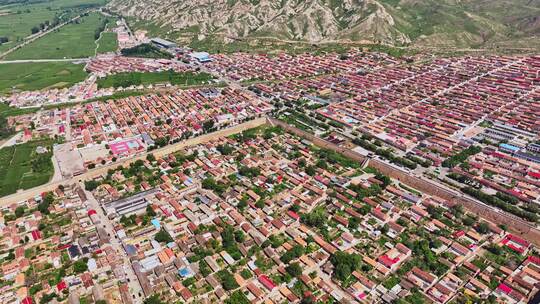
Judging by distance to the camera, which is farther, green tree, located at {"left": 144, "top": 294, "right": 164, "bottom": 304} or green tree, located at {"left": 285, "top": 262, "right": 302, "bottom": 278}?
green tree, located at {"left": 285, "top": 262, "right": 302, "bottom": 278}

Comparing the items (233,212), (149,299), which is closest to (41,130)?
(233,212)

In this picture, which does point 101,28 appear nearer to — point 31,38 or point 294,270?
point 31,38

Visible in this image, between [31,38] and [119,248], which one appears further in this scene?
[31,38]

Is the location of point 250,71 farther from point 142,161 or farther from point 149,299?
point 149,299

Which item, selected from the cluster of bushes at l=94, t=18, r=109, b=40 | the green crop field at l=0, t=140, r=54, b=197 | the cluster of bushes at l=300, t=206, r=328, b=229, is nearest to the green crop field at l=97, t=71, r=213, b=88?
the green crop field at l=0, t=140, r=54, b=197

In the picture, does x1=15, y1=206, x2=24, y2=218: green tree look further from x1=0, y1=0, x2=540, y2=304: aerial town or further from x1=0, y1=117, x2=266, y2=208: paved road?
x1=0, y1=117, x2=266, y2=208: paved road

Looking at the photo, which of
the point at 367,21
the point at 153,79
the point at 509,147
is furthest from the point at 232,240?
the point at 367,21

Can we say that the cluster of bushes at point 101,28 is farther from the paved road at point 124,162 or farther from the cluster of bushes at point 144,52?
the paved road at point 124,162
